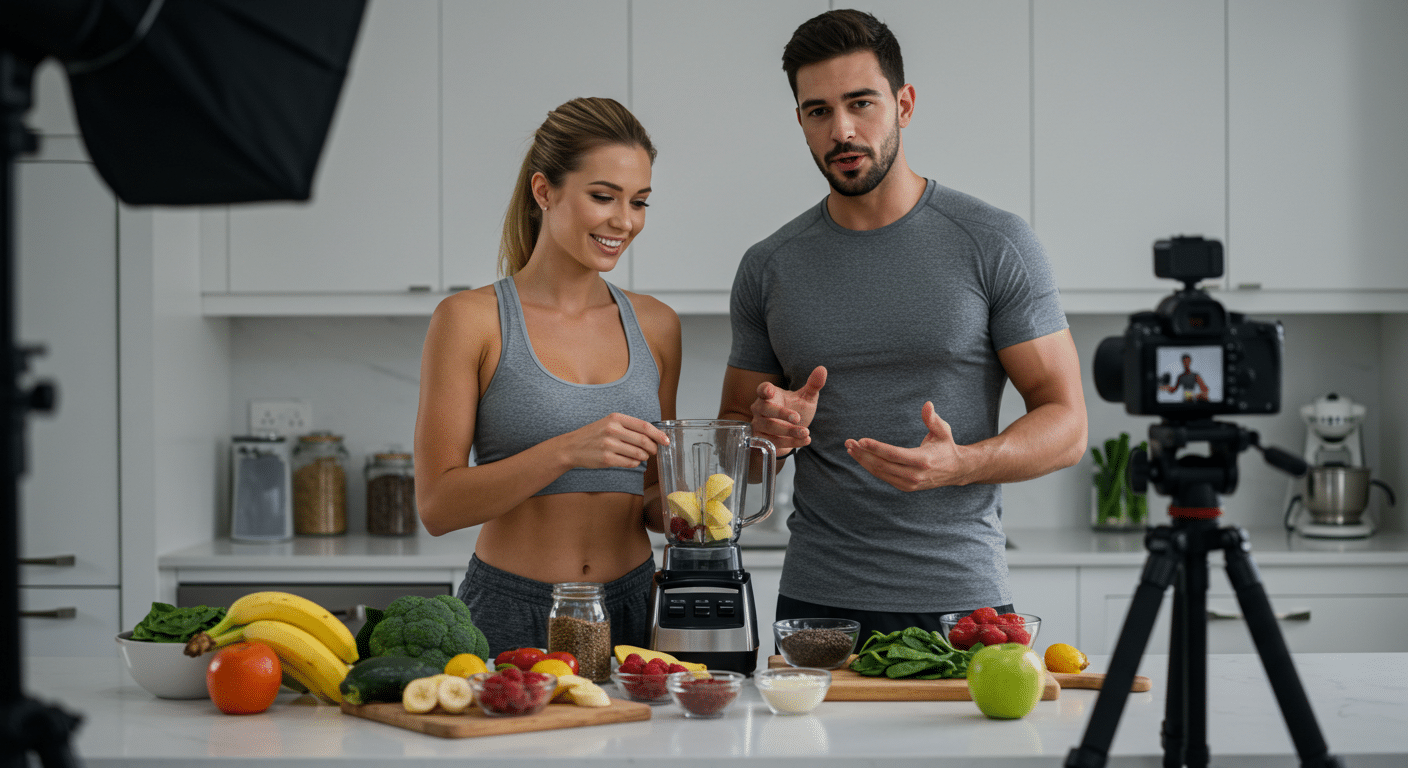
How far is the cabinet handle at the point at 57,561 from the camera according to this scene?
2.71 meters

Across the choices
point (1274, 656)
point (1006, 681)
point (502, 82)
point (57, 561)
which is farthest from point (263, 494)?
point (1274, 656)

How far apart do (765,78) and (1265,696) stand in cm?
202

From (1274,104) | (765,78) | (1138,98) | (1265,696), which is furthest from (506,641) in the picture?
(1274,104)

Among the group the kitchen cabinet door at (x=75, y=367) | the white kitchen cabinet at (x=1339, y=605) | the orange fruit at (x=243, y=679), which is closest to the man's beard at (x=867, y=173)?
the orange fruit at (x=243, y=679)

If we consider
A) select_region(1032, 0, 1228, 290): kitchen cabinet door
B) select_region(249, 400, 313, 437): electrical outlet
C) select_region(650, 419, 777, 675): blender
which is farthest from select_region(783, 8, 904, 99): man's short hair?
select_region(249, 400, 313, 437): electrical outlet

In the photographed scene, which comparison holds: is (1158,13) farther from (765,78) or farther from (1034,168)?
(765,78)

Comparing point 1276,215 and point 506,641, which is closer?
point 506,641

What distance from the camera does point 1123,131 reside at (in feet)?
9.48

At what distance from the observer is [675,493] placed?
1.44 meters

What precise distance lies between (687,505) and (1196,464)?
61cm

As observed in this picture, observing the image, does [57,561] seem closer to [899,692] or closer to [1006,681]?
[899,692]

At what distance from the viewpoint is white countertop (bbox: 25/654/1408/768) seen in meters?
1.07

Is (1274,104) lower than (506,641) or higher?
higher

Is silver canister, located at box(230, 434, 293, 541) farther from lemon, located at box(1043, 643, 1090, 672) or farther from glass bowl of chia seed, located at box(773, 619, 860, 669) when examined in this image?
lemon, located at box(1043, 643, 1090, 672)
